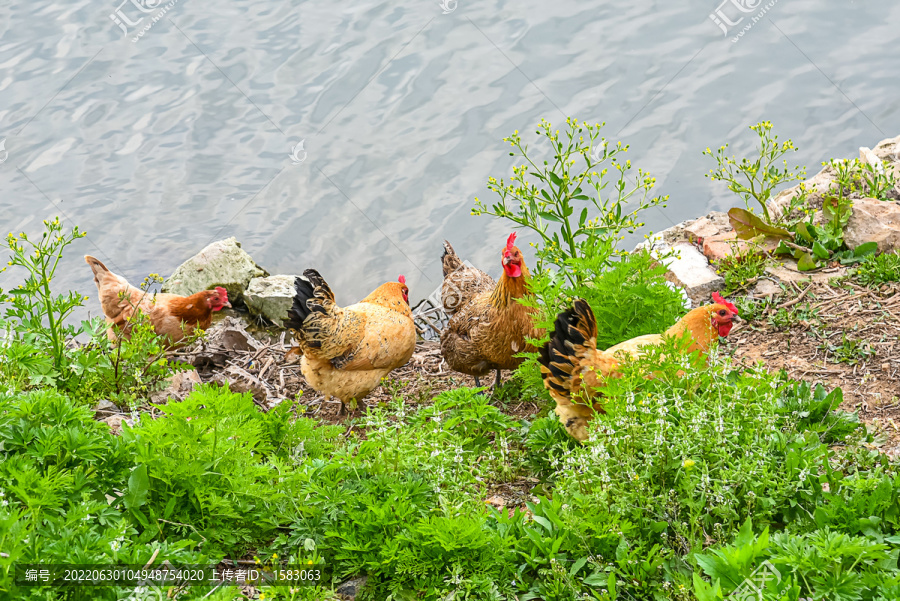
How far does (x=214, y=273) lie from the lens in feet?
22.4

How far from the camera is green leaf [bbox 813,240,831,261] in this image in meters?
5.46

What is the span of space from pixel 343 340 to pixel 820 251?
3.66 meters

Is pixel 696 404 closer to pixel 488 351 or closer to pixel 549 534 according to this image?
pixel 549 534

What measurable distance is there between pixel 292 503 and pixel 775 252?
4.49 metres

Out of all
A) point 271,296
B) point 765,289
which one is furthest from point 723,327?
point 271,296

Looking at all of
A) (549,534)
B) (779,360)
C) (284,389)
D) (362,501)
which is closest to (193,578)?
(362,501)

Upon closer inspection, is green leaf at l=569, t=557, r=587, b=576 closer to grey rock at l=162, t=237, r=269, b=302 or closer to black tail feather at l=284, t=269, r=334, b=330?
black tail feather at l=284, t=269, r=334, b=330

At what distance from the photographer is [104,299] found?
5.73 metres

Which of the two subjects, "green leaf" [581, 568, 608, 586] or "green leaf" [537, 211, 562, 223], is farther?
"green leaf" [537, 211, 562, 223]

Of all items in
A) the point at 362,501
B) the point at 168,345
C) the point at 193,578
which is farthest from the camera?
the point at 168,345

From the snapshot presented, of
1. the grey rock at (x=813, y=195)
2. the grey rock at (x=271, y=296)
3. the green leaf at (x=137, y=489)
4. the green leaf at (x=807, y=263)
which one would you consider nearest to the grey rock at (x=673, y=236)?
the grey rock at (x=813, y=195)

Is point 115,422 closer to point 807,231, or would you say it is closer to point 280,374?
point 280,374

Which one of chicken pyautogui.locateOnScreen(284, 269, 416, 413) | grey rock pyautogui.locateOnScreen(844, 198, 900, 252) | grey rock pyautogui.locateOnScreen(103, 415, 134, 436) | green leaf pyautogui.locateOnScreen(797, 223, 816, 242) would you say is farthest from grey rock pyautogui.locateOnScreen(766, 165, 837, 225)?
grey rock pyautogui.locateOnScreen(103, 415, 134, 436)

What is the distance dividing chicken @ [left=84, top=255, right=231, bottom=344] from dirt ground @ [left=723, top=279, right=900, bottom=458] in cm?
408
